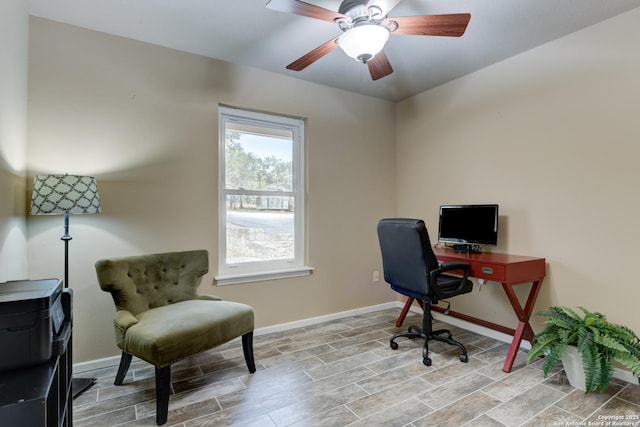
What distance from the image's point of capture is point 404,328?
328 cm

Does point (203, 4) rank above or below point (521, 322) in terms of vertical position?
above

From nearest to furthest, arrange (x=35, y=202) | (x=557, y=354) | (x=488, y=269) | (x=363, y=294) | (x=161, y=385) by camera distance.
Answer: (x=161, y=385) → (x=35, y=202) → (x=557, y=354) → (x=488, y=269) → (x=363, y=294)

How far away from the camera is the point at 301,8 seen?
167 cm

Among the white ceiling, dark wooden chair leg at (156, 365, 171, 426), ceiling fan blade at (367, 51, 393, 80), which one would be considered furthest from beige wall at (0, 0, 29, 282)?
ceiling fan blade at (367, 51, 393, 80)

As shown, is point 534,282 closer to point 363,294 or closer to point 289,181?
point 363,294

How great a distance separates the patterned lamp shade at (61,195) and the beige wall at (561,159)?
3122 millimetres

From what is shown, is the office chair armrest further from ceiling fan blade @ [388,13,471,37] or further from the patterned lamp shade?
the patterned lamp shade

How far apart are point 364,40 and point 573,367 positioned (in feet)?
7.86

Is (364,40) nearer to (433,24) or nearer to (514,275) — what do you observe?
(433,24)

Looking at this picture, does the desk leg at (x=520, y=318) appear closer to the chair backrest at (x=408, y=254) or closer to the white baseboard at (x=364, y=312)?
the white baseboard at (x=364, y=312)

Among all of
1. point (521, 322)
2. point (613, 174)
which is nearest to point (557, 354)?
point (521, 322)

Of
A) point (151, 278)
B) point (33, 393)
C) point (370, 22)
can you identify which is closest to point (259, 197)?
point (151, 278)

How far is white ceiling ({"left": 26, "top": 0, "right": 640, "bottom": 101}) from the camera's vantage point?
2.14 metres

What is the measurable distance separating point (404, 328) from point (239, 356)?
1624mm
